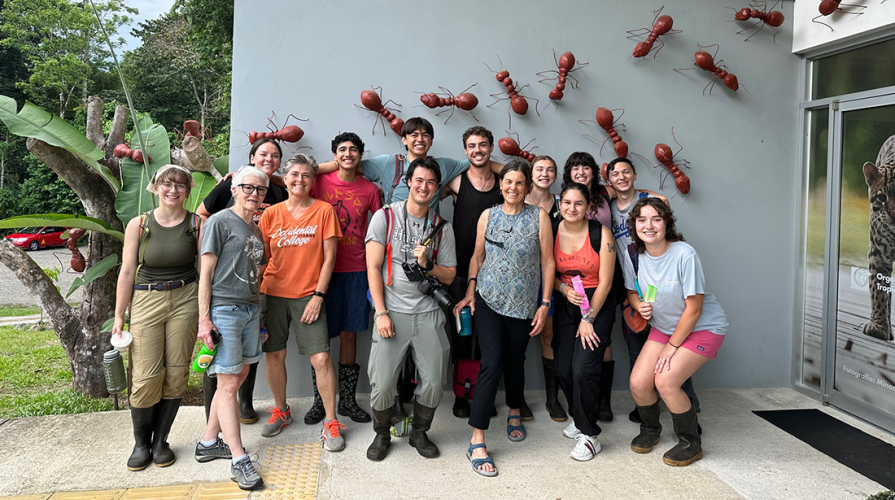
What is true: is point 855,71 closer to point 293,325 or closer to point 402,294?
point 402,294

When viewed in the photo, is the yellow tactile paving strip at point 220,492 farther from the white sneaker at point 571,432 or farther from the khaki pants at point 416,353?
the white sneaker at point 571,432

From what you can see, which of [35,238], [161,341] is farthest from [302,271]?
[35,238]

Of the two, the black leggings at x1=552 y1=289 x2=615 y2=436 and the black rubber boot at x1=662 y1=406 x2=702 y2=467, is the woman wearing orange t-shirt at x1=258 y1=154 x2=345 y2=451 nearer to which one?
the black leggings at x1=552 y1=289 x2=615 y2=436

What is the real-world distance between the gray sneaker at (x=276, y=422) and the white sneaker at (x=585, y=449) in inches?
71.3

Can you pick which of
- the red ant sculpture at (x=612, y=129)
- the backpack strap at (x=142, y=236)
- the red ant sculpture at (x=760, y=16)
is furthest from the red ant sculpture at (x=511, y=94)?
the backpack strap at (x=142, y=236)

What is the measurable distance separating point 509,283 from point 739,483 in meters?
1.63

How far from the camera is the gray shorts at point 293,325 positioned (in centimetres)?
313

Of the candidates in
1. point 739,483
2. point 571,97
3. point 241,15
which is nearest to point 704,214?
point 571,97

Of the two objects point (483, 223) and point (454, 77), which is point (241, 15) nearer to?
point (454, 77)

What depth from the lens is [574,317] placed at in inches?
123

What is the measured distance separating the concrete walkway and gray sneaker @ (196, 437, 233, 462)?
4 centimetres

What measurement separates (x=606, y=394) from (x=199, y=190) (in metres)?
3.43

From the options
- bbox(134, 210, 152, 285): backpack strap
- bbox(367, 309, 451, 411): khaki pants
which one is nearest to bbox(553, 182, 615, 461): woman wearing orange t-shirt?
bbox(367, 309, 451, 411): khaki pants

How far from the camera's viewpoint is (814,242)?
4.16 metres
